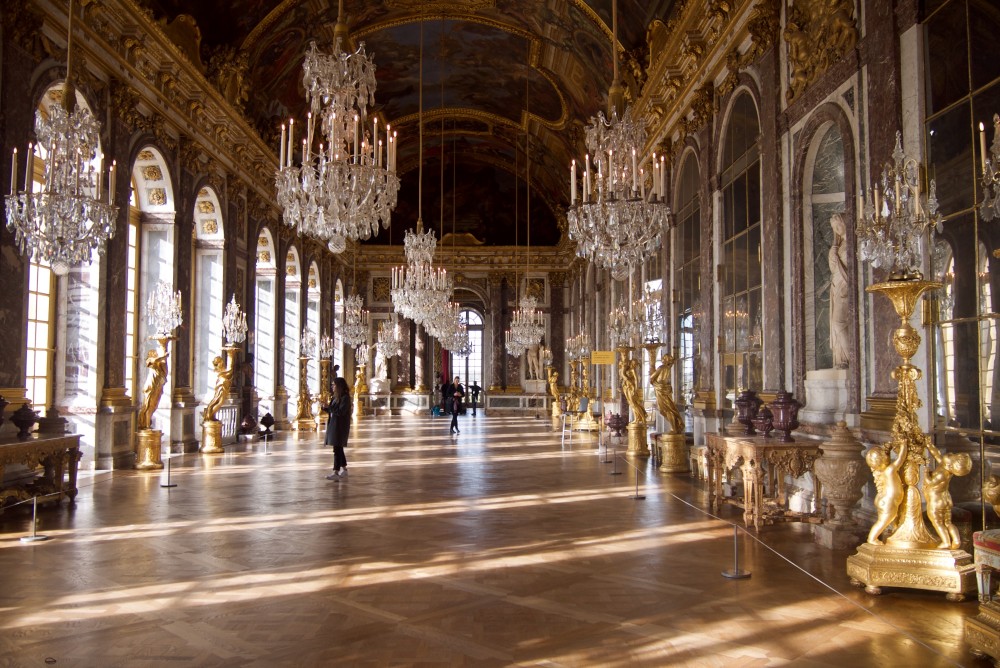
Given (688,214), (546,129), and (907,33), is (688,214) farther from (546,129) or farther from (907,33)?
(546,129)

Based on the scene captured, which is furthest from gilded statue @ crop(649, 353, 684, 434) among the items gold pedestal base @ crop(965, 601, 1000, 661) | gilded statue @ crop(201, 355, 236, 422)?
gilded statue @ crop(201, 355, 236, 422)

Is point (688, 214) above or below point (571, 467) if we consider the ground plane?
above

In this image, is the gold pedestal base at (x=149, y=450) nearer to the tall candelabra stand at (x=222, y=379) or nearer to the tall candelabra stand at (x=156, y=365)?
the tall candelabra stand at (x=156, y=365)

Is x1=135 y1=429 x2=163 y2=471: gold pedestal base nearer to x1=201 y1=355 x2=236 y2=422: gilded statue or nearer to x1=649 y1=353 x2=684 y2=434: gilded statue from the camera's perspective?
x1=201 y1=355 x2=236 y2=422: gilded statue

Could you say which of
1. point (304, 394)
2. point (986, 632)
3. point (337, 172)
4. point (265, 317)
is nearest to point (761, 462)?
point (986, 632)

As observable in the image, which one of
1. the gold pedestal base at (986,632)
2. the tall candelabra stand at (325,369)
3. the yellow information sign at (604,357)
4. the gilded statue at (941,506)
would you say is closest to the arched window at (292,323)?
the tall candelabra stand at (325,369)

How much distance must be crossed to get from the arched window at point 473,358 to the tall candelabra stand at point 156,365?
2451 centimetres

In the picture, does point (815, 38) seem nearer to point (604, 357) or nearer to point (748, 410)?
point (748, 410)

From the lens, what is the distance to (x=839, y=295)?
7.83 metres

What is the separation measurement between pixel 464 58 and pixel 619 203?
15.9 meters

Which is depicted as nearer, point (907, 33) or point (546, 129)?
point (907, 33)

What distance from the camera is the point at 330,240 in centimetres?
768

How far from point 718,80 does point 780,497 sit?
6.82 metres

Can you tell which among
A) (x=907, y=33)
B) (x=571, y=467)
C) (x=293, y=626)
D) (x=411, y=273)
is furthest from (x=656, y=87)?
(x=293, y=626)
